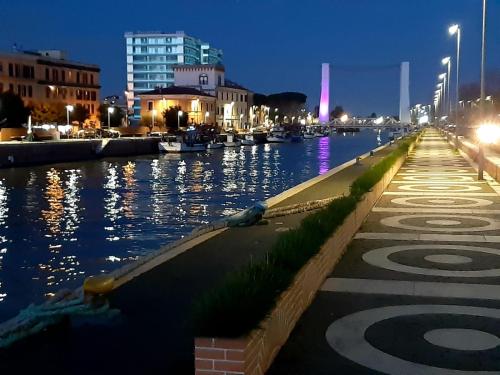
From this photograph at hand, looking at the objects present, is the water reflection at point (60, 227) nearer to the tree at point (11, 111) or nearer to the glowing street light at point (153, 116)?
the tree at point (11, 111)

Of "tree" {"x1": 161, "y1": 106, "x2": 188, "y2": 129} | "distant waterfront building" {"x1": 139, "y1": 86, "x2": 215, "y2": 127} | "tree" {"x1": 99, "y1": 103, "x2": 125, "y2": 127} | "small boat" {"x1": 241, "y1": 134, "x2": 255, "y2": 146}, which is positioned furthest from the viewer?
"distant waterfront building" {"x1": 139, "y1": 86, "x2": 215, "y2": 127}

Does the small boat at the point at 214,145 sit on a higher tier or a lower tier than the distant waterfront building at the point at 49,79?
lower

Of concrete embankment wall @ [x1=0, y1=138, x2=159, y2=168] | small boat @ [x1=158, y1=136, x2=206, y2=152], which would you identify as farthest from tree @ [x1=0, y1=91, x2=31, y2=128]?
small boat @ [x1=158, y1=136, x2=206, y2=152]

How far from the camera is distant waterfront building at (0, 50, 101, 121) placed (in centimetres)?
9206

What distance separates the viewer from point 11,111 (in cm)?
7881

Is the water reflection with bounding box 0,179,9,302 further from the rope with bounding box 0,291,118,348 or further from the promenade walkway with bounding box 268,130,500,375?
the promenade walkway with bounding box 268,130,500,375

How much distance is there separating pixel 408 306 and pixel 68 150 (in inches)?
2604

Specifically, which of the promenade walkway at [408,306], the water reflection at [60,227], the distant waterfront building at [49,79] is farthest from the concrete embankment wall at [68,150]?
the promenade walkway at [408,306]

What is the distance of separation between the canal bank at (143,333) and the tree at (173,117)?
348 ft

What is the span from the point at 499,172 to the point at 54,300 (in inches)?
834

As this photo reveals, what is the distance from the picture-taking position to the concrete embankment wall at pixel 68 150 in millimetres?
61844

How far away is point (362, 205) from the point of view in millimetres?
15719

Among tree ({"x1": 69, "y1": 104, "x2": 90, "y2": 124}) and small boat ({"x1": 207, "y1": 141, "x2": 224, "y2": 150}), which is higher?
tree ({"x1": 69, "y1": 104, "x2": 90, "y2": 124})

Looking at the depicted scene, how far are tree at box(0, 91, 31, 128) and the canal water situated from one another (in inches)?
644
